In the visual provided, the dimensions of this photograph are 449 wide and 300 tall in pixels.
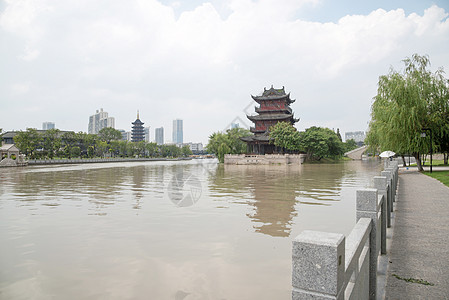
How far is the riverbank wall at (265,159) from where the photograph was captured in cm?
4358

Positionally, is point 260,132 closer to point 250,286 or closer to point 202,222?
point 202,222

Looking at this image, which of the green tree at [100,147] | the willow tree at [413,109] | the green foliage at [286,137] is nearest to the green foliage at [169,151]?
the green tree at [100,147]

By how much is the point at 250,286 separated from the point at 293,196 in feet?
26.3

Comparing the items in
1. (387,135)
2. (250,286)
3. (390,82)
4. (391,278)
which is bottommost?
(250,286)

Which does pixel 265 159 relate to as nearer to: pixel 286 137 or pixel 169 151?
pixel 286 137

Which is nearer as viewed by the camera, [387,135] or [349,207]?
[349,207]

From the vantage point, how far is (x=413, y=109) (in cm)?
1902

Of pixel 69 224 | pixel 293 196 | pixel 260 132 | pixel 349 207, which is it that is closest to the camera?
pixel 69 224

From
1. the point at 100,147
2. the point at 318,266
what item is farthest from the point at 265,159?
the point at 100,147

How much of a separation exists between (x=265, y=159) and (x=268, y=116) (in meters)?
10.4

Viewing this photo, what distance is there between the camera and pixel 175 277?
455cm

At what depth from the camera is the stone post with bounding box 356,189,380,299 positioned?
3.21 m

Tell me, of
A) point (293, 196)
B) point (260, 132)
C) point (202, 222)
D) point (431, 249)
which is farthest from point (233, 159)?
point (431, 249)

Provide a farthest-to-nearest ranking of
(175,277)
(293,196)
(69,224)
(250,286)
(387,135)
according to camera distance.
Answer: (387,135) → (293,196) → (69,224) → (175,277) → (250,286)
